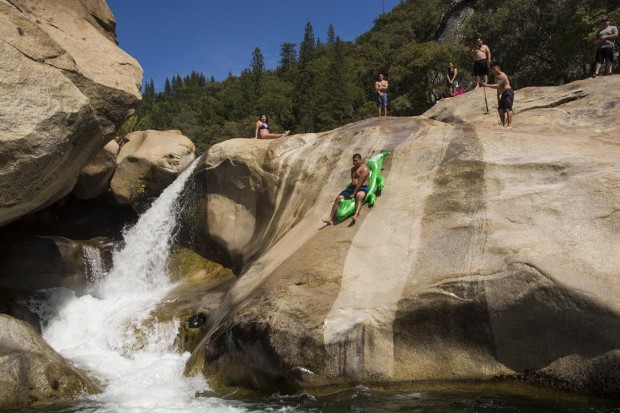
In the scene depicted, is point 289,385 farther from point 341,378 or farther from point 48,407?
point 48,407

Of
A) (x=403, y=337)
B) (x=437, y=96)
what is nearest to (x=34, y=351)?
(x=403, y=337)

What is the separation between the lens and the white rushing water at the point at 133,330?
24.1 feet

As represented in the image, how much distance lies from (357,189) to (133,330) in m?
5.01

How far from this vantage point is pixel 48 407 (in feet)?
23.5

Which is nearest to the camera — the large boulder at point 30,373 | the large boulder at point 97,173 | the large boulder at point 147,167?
the large boulder at point 30,373

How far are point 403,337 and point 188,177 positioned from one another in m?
9.83

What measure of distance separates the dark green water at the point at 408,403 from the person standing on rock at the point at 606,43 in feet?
34.6

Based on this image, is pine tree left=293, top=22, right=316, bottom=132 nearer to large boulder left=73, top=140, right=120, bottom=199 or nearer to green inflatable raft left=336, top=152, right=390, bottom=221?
large boulder left=73, top=140, right=120, bottom=199

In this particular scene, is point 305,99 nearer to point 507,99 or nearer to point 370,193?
point 507,99

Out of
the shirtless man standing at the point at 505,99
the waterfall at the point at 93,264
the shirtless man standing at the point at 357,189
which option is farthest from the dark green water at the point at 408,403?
the waterfall at the point at 93,264

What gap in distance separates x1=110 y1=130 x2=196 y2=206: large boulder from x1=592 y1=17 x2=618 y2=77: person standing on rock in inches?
477

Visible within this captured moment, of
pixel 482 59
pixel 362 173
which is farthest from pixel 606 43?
pixel 362 173

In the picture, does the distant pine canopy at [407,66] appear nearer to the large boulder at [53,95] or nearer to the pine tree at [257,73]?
the pine tree at [257,73]

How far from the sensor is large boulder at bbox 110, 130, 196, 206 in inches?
664
